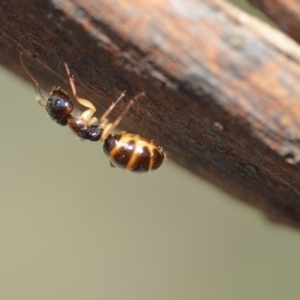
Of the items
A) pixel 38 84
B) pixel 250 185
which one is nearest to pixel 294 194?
pixel 250 185

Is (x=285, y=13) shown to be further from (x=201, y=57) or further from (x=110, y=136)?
(x=110, y=136)

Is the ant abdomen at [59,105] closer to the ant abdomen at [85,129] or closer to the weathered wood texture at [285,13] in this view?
the ant abdomen at [85,129]

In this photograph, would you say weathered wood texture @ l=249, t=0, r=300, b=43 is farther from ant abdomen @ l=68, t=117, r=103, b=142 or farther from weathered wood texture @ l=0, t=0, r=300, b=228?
ant abdomen @ l=68, t=117, r=103, b=142

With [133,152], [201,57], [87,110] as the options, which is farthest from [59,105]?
[201,57]

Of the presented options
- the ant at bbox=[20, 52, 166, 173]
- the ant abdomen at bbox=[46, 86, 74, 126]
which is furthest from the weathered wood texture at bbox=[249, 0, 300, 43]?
the ant abdomen at bbox=[46, 86, 74, 126]

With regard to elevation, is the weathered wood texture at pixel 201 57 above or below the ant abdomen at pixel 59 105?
below

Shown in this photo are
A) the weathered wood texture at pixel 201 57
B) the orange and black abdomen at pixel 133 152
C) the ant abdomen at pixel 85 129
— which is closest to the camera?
the weathered wood texture at pixel 201 57

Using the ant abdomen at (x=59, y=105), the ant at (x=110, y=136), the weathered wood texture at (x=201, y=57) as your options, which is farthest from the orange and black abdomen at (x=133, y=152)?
the weathered wood texture at (x=201, y=57)
